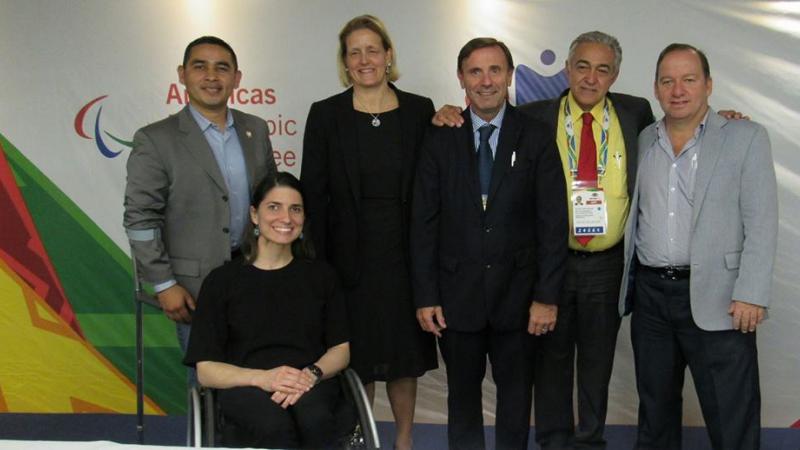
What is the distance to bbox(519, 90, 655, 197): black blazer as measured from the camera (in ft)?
9.59

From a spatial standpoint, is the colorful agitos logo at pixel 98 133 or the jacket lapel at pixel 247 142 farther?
the colorful agitos logo at pixel 98 133

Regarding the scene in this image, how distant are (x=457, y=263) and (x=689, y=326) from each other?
2.76 feet

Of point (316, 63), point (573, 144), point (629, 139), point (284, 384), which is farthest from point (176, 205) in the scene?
point (629, 139)

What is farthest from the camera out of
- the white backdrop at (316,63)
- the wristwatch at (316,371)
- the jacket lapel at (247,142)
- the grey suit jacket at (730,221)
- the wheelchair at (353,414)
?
the white backdrop at (316,63)

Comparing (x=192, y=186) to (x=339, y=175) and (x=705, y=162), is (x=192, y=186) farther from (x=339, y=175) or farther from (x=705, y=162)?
(x=705, y=162)

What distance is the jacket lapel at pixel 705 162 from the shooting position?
8.65ft

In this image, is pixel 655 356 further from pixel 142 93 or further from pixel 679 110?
pixel 142 93

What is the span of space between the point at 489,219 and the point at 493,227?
1.2 inches

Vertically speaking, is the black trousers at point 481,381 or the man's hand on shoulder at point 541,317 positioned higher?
the man's hand on shoulder at point 541,317

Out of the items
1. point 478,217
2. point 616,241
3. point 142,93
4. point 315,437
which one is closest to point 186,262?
point 315,437

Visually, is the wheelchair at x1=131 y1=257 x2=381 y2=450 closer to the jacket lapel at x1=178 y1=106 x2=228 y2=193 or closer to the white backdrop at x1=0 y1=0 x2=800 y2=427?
the jacket lapel at x1=178 y1=106 x2=228 y2=193

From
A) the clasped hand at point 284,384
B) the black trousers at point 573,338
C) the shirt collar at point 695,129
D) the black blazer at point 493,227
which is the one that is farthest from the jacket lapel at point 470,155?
the clasped hand at point 284,384

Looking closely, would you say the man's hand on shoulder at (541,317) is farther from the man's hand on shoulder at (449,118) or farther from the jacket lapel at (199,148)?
the jacket lapel at (199,148)

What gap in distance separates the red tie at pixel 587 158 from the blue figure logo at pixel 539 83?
0.75m
